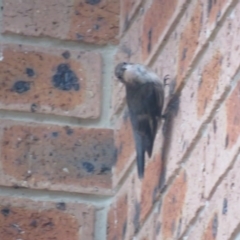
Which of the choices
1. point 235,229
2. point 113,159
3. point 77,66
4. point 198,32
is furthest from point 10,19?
point 235,229

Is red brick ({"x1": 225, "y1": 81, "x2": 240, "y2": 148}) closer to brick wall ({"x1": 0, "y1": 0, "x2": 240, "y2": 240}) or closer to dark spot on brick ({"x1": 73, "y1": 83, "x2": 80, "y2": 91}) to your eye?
brick wall ({"x1": 0, "y1": 0, "x2": 240, "y2": 240})

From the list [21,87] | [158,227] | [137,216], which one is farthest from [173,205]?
[21,87]

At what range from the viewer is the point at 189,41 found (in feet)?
3.35

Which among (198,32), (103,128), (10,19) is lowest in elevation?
(103,128)

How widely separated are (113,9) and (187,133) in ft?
1.32

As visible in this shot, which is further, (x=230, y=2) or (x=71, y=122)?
(x=71, y=122)

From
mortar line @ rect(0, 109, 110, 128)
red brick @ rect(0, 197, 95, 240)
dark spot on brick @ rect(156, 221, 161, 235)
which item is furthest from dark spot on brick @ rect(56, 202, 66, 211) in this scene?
dark spot on brick @ rect(156, 221, 161, 235)

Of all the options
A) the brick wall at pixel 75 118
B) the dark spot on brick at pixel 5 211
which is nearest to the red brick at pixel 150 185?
the brick wall at pixel 75 118

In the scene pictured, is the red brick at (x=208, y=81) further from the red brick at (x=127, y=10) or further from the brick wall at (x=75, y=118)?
the red brick at (x=127, y=10)

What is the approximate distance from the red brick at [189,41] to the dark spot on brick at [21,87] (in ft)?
1.02

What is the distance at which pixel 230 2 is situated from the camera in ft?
2.94

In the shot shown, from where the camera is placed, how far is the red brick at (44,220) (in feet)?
4.08

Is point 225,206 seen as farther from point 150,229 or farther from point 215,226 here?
point 150,229

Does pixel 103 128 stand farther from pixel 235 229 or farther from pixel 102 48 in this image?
pixel 235 229
